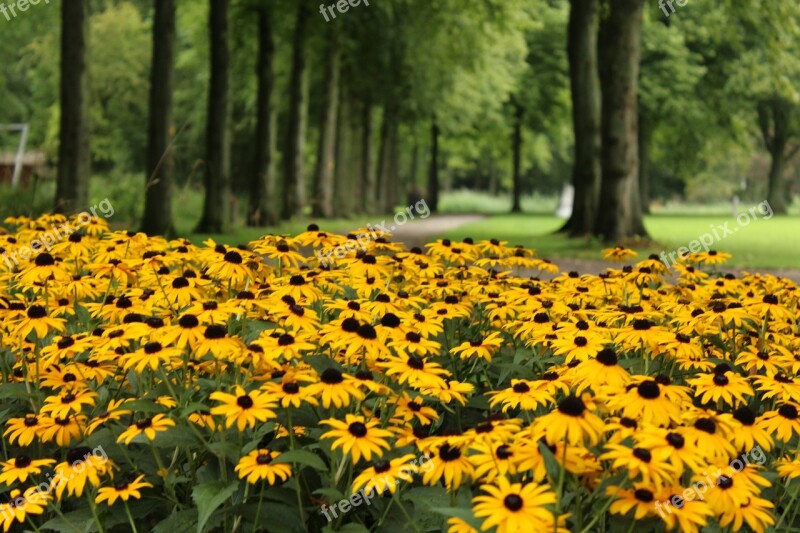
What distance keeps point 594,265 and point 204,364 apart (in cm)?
1161

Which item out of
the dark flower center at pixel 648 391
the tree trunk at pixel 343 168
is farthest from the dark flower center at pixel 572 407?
the tree trunk at pixel 343 168

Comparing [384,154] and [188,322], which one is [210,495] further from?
[384,154]

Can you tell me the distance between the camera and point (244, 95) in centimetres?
3322

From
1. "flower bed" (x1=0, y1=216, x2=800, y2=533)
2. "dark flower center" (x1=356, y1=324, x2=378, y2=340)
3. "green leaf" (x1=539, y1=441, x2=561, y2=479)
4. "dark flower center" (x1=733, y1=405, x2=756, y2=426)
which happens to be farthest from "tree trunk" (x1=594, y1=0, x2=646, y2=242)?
"green leaf" (x1=539, y1=441, x2=561, y2=479)

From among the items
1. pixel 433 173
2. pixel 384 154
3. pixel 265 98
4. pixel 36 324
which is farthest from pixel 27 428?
pixel 433 173

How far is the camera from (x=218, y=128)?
18.5 meters

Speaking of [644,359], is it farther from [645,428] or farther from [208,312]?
[208,312]

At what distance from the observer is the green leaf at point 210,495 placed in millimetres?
2578

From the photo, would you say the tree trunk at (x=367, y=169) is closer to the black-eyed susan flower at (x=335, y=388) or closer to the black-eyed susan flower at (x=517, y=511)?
the black-eyed susan flower at (x=335, y=388)

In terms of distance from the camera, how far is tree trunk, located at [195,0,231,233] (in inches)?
712

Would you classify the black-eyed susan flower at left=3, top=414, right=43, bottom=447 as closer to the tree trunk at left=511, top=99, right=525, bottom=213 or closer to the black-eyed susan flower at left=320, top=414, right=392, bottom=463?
the black-eyed susan flower at left=320, top=414, right=392, bottom=463

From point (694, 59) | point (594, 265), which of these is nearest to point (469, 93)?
point (694, 59)

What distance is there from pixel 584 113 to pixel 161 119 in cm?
1033

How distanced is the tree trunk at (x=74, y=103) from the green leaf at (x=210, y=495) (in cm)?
1149
